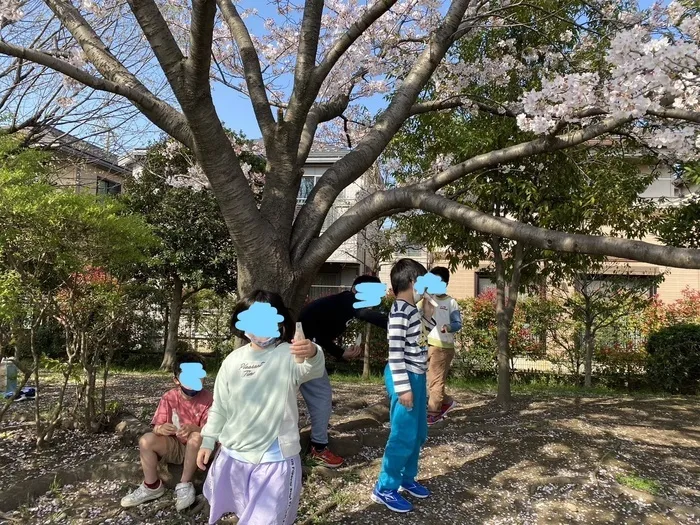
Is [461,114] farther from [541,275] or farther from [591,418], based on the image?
[591,418]

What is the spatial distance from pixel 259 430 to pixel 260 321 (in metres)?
0.48

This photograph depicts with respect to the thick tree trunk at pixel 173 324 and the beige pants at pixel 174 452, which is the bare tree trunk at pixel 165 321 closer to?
the thick tree trunk at pixel 173 324

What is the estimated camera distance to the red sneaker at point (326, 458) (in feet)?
11.4

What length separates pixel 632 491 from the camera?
10.6 feet

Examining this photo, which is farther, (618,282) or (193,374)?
(618,282)

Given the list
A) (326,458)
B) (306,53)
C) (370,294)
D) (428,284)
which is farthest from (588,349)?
(306,53)

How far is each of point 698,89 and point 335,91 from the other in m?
4.78

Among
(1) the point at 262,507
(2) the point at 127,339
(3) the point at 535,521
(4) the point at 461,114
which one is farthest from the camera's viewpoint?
(2) the point at 127,339

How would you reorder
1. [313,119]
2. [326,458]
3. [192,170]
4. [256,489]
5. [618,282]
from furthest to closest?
[192,170] < [618,282] < [313,119] < [326,458] < [256,489]

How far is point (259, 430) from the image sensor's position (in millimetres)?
2162

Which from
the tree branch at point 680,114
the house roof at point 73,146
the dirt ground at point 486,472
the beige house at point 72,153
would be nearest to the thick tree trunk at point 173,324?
the beige house at point 72,153

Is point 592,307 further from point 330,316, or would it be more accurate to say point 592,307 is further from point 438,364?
point 330,316

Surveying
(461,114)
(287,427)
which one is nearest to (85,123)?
(461,114)

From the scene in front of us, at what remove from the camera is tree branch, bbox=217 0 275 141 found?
3797mm
